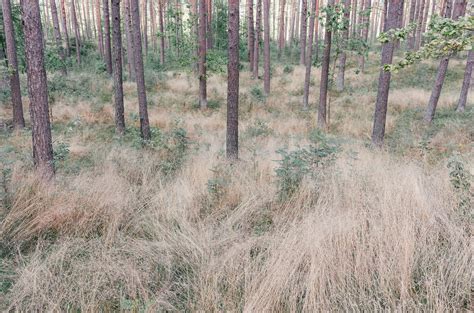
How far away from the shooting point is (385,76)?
352 inches

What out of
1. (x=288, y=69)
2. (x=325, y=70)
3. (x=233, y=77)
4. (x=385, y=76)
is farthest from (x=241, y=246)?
(x=288, y=69)

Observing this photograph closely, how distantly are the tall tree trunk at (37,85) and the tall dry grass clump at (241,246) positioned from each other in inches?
19.2

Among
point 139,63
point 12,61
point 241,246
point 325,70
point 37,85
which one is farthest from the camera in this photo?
point 325,70

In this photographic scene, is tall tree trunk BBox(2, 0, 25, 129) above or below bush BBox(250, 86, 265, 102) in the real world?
above

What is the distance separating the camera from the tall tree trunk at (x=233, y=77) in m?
6.25

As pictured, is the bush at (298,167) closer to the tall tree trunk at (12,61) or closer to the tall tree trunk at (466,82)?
the tall tree trunk at (12,61)

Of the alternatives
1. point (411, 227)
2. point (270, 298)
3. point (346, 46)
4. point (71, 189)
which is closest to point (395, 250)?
point (411, 227)

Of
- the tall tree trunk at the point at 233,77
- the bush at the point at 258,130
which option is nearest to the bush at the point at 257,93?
the bush at the point at 258,130

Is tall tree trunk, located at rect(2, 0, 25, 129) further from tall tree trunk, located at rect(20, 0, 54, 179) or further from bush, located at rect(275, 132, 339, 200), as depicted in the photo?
bush, located at rect(275, 132, 339, 200)

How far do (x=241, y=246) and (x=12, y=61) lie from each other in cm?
1222

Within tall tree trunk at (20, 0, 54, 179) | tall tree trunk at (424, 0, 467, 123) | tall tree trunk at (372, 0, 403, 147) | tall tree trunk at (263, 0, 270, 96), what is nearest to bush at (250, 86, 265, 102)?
tall tree trunk at (263, 0, 270, 96)

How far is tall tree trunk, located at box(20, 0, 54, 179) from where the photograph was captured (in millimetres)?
4449

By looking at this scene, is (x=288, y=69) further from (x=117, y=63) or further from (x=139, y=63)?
(x=139, y=63)

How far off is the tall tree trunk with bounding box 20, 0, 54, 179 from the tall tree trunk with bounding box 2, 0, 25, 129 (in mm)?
7111
